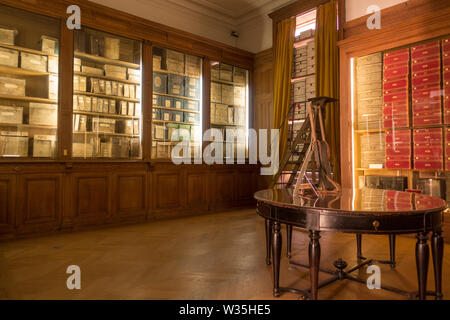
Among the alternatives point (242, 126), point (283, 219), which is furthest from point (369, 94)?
point (283, 219)

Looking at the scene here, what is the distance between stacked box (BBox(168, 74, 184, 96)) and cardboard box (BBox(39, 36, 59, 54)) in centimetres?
176

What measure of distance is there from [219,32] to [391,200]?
228 inches

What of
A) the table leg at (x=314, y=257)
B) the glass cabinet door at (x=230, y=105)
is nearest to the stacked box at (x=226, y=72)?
the glass cabinet door at (x=230, y=105)

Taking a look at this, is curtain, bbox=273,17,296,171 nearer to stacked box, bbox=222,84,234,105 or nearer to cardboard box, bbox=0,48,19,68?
stacked box, bbox=222,84,234,105

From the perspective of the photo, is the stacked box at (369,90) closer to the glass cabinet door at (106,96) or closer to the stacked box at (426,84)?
the stacked box at (426,84)

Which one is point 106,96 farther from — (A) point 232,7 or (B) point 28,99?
(A) point 232,7

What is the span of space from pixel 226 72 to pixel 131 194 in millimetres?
3046

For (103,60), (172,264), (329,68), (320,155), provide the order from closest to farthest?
(320,155) < (172,264) < (103,60) < (329,68)

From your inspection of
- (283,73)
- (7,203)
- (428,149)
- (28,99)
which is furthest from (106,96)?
(428,149)

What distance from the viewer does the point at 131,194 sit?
475 centimetres

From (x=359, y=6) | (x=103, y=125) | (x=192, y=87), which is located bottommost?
(x=103, y=125)

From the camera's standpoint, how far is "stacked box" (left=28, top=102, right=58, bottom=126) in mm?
3963

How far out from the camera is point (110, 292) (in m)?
2.19
